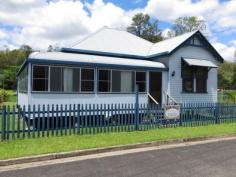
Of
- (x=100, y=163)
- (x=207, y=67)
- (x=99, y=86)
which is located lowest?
(x=100, y=163)

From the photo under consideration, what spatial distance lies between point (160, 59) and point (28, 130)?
1197cm

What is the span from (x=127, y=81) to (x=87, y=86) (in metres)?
2.72

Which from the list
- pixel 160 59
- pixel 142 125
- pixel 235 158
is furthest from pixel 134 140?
pixel 160 59

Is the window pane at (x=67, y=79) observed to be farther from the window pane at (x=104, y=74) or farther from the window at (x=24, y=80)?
the window at (x=24, y=80)

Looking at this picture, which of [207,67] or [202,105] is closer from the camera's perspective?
[202,105]

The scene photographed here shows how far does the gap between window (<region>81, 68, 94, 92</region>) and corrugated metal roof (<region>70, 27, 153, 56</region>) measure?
4.84 meters

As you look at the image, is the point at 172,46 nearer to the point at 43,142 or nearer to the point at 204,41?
the point at 204,41

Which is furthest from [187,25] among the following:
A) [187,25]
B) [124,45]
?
[124,45]

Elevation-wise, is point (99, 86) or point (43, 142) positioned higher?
point (99, 86)

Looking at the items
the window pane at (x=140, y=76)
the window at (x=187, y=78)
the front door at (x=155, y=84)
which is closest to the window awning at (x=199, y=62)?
the window at (x=187, y=78)

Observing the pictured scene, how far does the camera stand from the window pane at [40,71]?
47.5 feet

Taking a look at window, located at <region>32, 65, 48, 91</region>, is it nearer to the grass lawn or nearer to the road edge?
the grass lawn

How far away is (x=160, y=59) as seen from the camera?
20.2 m

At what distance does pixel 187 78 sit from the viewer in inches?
799
